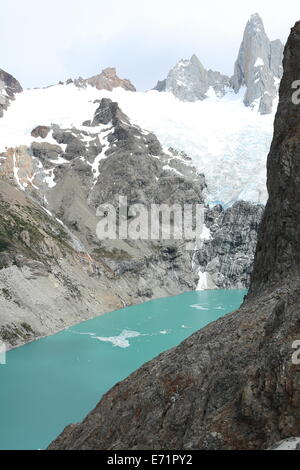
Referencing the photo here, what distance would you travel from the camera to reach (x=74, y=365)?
7319 centimetres

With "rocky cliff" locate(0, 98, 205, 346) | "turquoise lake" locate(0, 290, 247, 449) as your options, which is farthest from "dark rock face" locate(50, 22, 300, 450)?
"rocky cliff" locate(0, 98, 205, 346)

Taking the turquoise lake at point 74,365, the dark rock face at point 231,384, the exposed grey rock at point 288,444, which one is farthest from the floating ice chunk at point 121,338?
the exposed grey rock at point 288,444

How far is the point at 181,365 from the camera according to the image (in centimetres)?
1889

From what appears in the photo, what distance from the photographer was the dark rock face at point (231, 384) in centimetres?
1219

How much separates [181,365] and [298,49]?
83.4ft

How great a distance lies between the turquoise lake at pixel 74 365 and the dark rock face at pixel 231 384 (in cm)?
2844

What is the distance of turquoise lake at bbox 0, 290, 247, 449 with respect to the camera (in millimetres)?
49312

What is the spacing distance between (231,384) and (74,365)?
62.2m

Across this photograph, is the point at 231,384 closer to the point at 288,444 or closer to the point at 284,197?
the point at 288,444

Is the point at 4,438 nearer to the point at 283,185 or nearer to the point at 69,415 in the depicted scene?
the point at 69,415

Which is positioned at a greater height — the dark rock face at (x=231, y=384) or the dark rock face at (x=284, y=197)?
the dark rock face at (x=284, y=197)

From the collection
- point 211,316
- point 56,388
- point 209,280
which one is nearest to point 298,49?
point 56,388

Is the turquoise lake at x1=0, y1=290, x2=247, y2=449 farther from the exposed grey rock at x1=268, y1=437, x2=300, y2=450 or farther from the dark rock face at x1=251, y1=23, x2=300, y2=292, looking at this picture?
the exposed grey rock at x1=268, y1=437, x2=300, y2=450

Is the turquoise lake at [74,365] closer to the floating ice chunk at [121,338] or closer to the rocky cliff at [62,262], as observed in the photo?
the floating ice chunk at [121,338]
